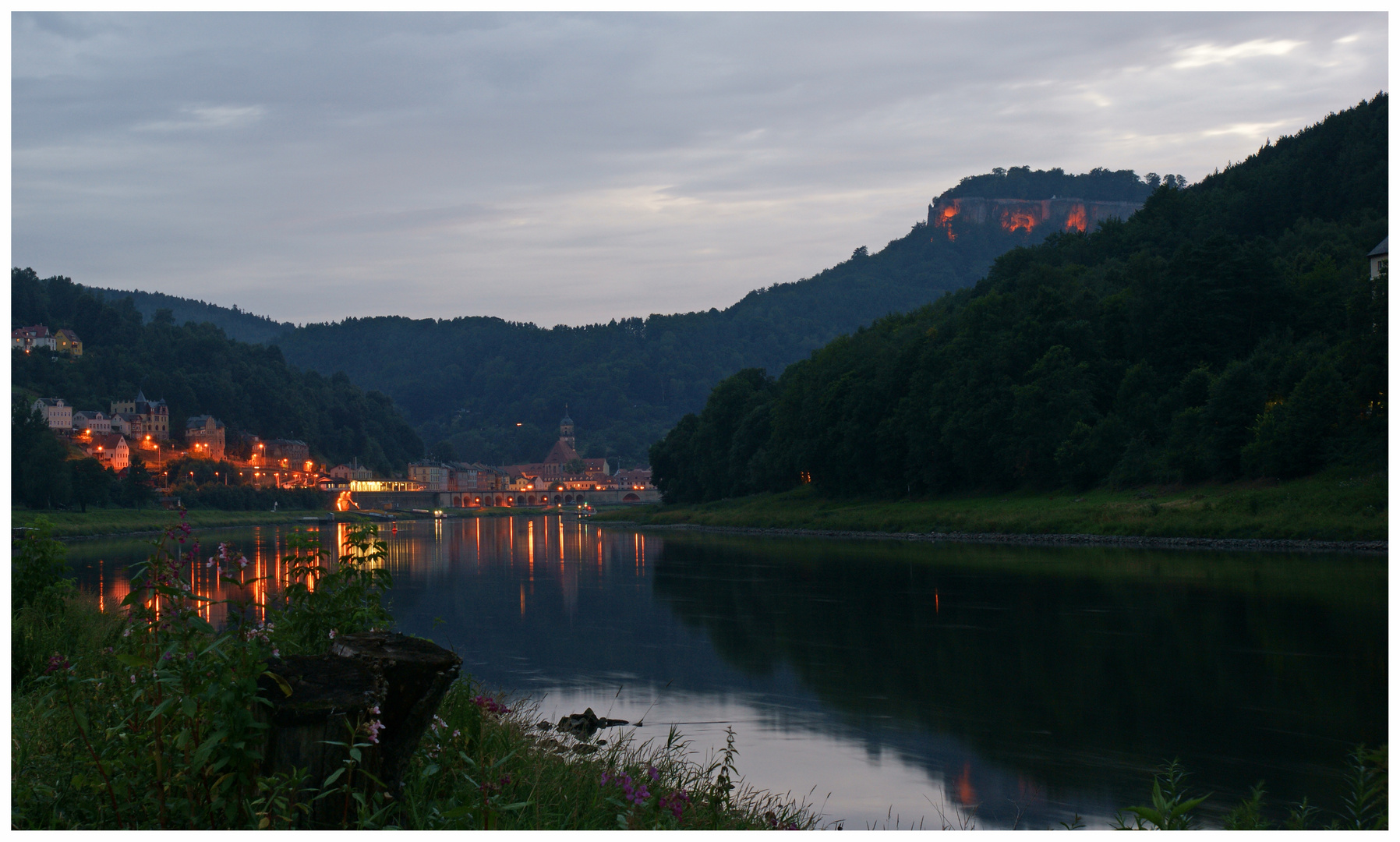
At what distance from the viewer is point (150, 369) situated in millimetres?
173000

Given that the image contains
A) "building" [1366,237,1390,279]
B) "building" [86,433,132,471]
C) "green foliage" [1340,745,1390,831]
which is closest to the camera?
"green foliage" [1340,745,1390,831]

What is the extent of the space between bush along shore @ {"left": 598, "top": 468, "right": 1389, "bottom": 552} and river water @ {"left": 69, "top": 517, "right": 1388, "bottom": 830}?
3392mm

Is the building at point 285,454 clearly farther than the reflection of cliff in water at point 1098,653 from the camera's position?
Yes

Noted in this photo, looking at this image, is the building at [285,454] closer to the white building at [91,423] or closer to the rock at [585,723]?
the white building at [91,423]

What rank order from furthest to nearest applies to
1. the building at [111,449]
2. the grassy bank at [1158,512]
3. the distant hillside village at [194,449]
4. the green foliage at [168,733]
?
1. the distant hillside village at [194,449]
2. the building at [111,449]
3. the grassy bank at [1158,512]
4. the green foliage at [168,733]

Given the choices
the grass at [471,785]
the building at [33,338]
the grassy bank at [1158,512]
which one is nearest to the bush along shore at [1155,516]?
the grassy bank at [1158,512]

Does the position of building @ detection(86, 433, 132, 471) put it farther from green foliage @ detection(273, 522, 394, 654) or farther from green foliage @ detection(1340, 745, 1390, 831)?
green foliage @ detection(1340, 745, 1390, 831)

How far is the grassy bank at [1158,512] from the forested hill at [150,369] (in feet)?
386

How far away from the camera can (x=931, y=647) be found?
22.7m

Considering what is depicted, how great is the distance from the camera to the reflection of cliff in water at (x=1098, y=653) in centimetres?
1444

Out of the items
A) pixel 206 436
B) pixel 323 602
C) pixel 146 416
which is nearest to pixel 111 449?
pixel 146 416

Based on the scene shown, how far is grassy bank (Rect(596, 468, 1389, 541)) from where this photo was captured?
136 feet

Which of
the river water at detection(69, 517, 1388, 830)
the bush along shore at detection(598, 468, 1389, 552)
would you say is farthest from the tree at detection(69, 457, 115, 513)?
the river water at detection(69, 517, 1388, 830)

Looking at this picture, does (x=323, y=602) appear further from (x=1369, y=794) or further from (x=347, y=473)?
(x=347, y=473)
